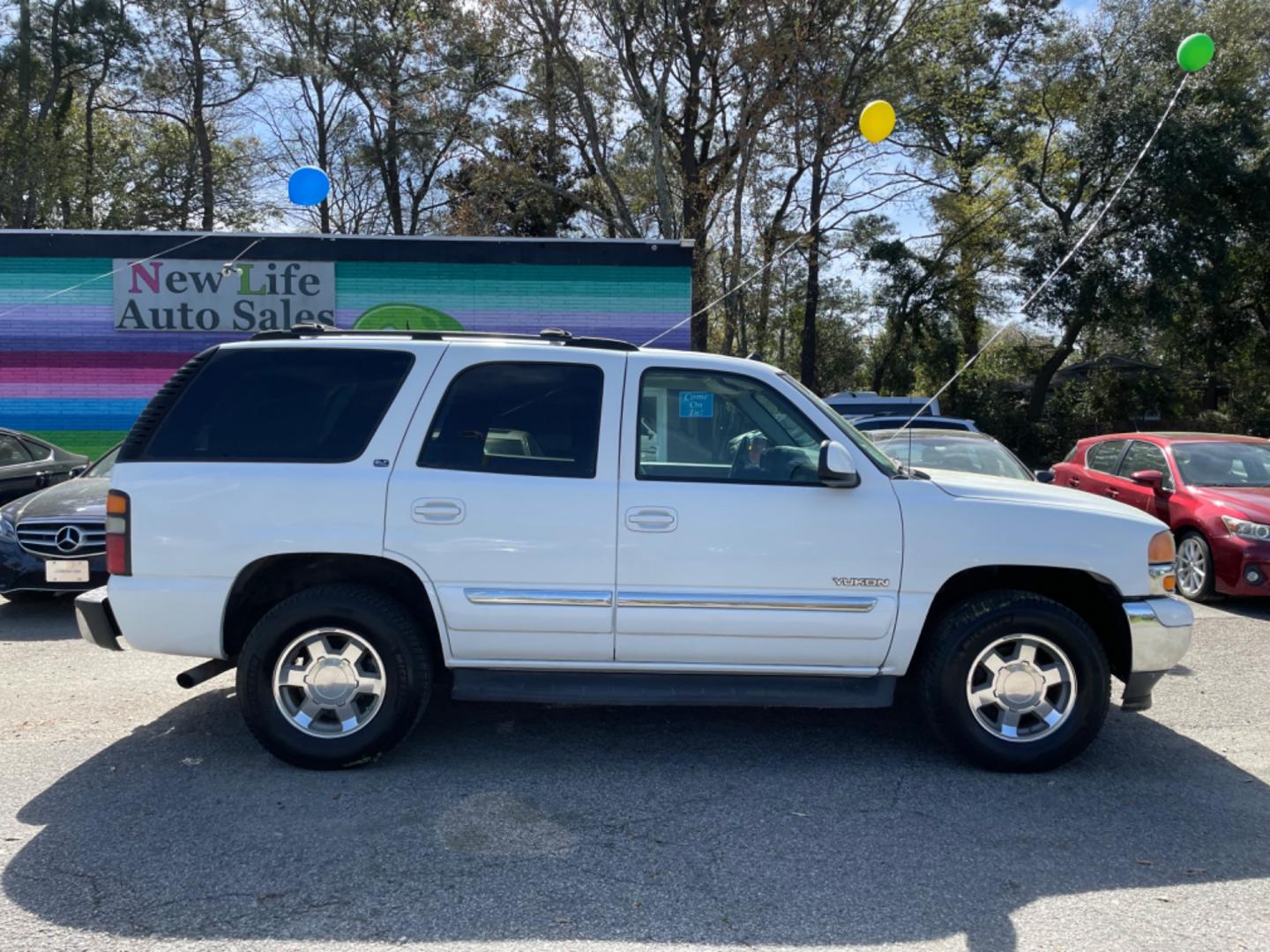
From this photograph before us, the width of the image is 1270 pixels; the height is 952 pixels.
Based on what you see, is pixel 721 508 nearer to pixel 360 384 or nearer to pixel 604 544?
pixel 604 544

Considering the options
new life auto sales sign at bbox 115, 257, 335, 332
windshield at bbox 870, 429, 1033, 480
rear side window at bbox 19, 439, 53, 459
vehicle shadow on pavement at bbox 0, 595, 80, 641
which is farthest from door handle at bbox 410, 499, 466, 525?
new life auto sales sign at bbox 115, 257, 335, 332

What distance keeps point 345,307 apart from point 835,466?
11.9m

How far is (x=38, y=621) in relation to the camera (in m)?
7.79

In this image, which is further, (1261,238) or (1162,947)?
(1261,238)

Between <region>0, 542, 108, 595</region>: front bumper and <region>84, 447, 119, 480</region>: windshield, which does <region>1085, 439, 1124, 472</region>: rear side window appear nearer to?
<region>0, 542, 108, 595</region>: front bumper

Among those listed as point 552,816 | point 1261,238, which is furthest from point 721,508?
point 1261,238

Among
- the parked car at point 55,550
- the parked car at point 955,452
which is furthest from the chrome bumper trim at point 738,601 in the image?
the parked car at point 55,550

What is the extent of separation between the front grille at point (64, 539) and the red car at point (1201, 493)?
344 inches

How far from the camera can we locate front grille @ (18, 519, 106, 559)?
24.4ft

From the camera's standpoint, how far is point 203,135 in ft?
98.8

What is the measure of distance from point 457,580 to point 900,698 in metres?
2.83

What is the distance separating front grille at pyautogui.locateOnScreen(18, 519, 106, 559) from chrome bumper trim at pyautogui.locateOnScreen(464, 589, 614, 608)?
14.5ft

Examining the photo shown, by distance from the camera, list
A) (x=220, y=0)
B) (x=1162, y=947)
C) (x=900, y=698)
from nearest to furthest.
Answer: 1. (x=1162, y=947)
2. (x=900, y=698)
3. (x=220, y=0)

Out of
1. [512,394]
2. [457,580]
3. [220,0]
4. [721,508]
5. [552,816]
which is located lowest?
[552,816]
